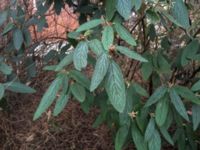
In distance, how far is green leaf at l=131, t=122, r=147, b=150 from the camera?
66.9 inches

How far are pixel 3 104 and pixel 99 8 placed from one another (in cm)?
62

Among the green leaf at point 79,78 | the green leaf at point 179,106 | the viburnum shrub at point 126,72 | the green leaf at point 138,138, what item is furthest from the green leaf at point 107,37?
the green leaf at point 138,138

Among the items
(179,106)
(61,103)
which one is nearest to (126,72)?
(179,106)

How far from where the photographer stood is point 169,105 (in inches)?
66.2

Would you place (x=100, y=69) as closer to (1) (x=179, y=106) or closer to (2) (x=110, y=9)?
(2) (x=110, y=9)

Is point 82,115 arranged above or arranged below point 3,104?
below

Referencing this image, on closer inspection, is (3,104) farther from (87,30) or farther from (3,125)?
(3,125)

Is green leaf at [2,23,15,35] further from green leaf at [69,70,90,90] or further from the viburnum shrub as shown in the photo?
green leaf at [69,70,90,90]

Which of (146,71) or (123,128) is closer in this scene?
(123,128)

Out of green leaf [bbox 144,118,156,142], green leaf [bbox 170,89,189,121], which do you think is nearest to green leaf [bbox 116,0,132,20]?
green leaf [bbox 170,89,189,121]

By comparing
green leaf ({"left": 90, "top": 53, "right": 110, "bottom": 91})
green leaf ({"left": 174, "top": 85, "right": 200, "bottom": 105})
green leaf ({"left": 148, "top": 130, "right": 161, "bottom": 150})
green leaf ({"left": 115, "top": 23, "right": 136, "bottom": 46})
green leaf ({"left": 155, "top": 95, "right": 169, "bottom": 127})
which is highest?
green leaf ({"left": 115, "top": 23, "right": 136, "bottom": 46})

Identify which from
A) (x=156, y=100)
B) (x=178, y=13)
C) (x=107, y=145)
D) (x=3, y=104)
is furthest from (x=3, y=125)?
(x=178, y=13)

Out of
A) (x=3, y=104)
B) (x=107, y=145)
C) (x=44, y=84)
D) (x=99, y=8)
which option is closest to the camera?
(x=3, y=104)

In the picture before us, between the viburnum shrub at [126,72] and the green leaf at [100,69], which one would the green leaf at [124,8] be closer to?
the viburnum shrub at [126,72]
